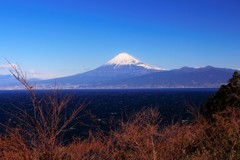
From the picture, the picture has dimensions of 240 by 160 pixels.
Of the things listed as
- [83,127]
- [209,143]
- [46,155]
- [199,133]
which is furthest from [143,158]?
[83,127]

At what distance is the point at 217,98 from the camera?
1586 inches

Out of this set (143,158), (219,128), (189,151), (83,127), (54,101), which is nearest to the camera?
(54,101)

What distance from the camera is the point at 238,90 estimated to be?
38938mm

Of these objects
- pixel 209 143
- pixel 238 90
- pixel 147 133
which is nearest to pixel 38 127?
pixel 147 133

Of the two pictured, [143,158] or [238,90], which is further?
[238,90]

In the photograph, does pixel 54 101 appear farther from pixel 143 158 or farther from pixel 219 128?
pixel 219 128

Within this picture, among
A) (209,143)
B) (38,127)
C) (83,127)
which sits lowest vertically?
(83,127)

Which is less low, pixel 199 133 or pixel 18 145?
pixel 18 145

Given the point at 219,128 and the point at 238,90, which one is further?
the point at 238,90

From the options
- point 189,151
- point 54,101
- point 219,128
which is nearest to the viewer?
point 54,101

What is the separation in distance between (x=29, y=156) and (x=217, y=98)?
36.7 m

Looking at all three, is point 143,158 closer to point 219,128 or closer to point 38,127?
point 38,127

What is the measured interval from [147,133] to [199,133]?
34.2ft

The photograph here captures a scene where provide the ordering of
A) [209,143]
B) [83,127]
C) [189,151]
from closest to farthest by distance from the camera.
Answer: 1. [209,143]
2. [189,151]
3. [83,127]
